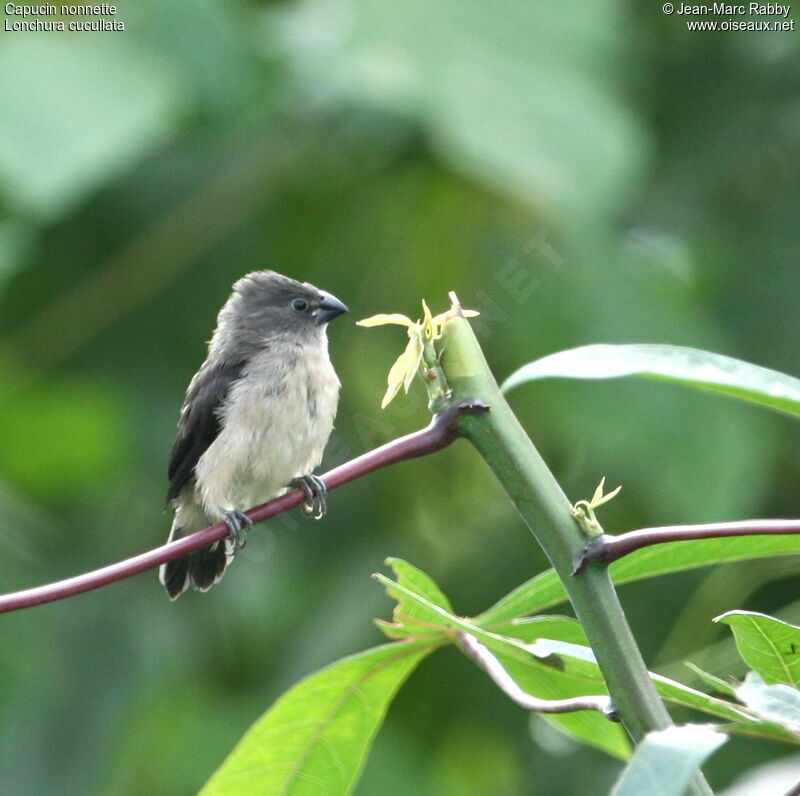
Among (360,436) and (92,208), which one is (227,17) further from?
(360,436)

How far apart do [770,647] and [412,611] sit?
518mm

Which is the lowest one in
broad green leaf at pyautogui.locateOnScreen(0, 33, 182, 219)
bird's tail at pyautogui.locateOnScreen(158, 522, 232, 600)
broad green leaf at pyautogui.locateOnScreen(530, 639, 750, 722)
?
bird's tail at pyautogui.locateOnScreen(158, 522, 232, 600)

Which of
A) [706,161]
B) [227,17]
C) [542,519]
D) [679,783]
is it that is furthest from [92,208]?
[679,783]

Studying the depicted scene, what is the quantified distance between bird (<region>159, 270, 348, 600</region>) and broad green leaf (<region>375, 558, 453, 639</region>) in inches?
89.8

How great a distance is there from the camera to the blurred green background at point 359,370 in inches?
172

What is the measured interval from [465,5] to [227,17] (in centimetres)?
81

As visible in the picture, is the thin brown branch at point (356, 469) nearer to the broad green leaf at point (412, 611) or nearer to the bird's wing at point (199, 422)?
the broad green leaf at point (412, 611)

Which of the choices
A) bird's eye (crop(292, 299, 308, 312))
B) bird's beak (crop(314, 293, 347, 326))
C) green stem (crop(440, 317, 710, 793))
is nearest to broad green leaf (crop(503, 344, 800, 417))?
green stem (crop(440, 317, 710, 793))

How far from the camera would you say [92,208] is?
502 cm

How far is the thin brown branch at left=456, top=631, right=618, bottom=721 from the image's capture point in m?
1.65

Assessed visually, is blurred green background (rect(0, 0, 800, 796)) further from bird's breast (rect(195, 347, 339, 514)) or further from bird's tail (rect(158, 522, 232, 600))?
bird's tail (rect(158, 522, 232, 600))

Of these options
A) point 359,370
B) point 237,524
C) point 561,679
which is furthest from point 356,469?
point 359,370

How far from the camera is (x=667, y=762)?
1.30 meters

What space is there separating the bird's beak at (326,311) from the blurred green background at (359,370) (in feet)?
1.47
